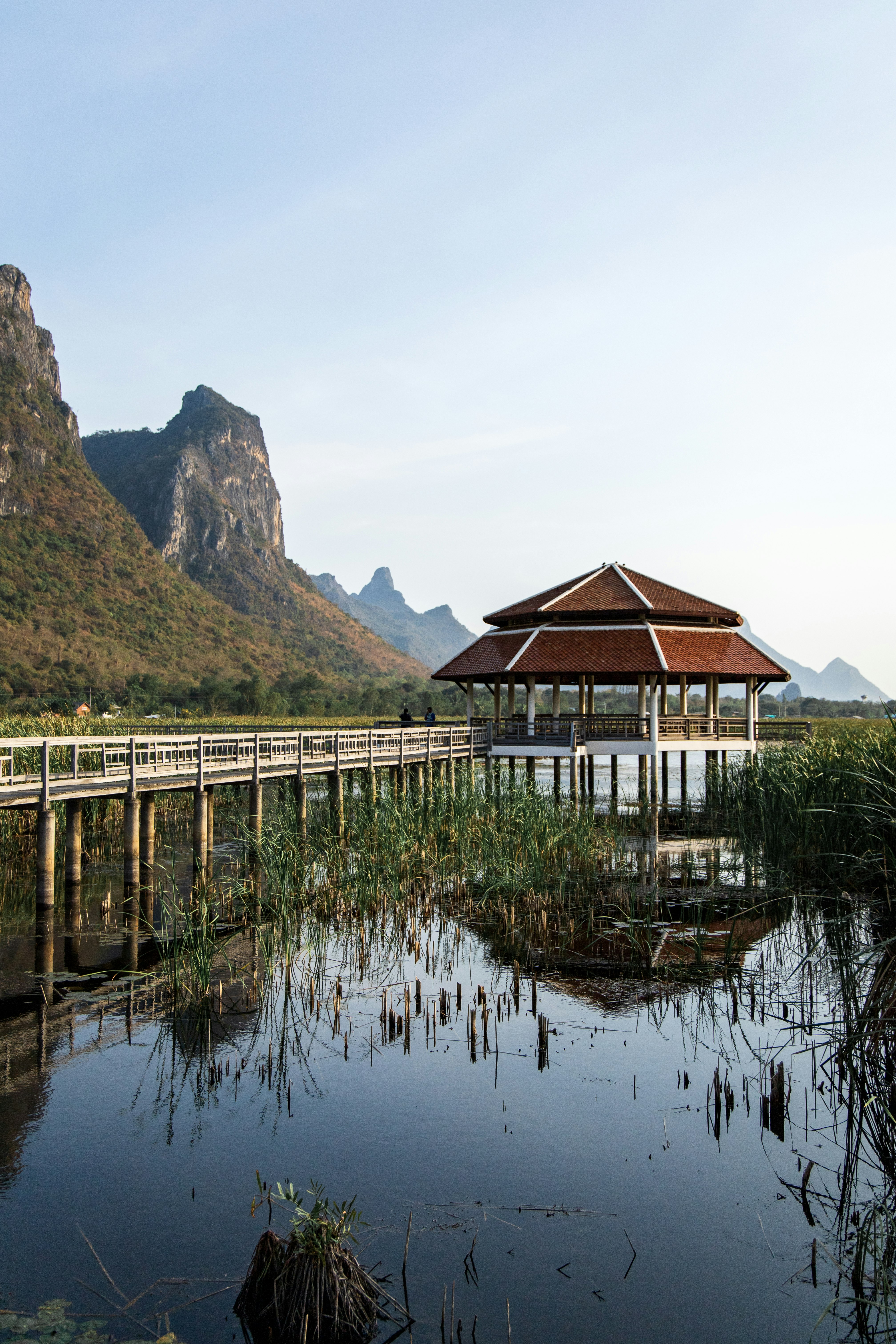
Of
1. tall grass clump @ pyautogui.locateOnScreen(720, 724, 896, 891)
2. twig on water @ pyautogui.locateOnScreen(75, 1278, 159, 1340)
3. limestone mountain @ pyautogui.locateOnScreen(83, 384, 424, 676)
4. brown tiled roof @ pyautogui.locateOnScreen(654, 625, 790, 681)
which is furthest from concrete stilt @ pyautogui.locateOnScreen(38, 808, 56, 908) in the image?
limestone mountain @ pyautogui.locateOnScreen(83, 384, 424, 676)

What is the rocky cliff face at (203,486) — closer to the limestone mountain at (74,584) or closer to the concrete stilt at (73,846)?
the limestone mountain at (74,584)

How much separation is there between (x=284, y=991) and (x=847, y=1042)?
5.60 meters

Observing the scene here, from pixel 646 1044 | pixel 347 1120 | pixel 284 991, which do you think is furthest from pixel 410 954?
pixel 347 1120

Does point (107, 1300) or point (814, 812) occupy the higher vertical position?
point (814, 812)

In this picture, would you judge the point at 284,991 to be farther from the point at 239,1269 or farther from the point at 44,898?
the point at 44,898

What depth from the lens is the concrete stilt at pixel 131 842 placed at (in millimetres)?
15289

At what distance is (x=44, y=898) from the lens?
556 inches

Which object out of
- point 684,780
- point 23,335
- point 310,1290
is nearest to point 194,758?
point 684,780

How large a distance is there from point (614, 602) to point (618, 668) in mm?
3093

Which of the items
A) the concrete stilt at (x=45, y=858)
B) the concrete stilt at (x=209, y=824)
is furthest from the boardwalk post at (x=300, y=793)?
the concrete stilt at (x=45, y=858)

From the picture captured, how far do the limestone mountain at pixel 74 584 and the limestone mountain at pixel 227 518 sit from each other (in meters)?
7.14

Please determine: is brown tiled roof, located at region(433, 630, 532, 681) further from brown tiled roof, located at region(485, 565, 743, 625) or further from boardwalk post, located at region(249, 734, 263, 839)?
boardwalk post, located at region(249, 734, 263, 839)

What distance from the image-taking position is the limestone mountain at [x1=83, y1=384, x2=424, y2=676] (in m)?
136

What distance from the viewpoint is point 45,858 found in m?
14.2
